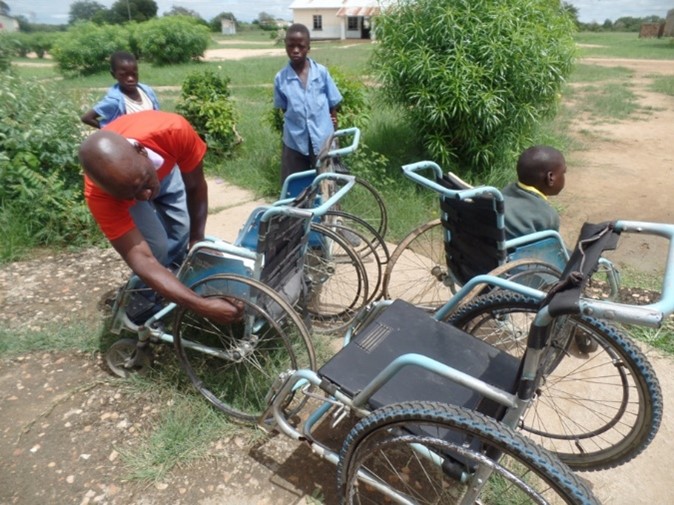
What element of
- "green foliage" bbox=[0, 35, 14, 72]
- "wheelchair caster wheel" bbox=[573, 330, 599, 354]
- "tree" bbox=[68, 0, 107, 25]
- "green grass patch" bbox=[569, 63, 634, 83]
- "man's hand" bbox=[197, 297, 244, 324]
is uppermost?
"tree" bbox=[68, 0, 107, 25]

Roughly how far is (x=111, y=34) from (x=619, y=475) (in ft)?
83.5

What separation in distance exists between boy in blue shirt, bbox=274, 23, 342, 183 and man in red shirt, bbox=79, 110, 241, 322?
142cm

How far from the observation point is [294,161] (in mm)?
4254

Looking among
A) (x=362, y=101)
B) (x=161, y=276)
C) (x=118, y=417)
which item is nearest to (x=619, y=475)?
(x=161, y=276)

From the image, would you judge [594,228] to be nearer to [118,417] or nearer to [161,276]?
[161,276]

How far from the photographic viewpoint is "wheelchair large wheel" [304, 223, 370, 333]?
287 cm

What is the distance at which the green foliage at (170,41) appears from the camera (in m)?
21.4

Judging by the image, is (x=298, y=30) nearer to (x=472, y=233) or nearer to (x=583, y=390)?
(x=472, y=233)

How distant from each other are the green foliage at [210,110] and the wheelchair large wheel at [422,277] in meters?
3.19

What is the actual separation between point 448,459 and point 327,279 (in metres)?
1.68

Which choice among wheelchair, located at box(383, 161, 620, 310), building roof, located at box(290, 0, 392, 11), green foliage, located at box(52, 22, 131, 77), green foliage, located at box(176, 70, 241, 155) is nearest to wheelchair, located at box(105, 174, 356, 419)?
wheelchair, located at box(383, 161, 620, 310)

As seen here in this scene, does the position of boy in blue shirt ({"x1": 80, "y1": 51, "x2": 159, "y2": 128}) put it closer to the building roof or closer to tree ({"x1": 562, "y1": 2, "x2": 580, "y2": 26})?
tree ({"x1": 562, "y1": 2, "x2": 580, "y2": 26})

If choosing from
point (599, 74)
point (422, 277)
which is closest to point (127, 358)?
point (422, 277)

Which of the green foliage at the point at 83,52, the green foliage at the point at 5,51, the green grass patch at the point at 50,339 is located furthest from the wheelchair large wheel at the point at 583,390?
the green foliage at the point at 83,52
